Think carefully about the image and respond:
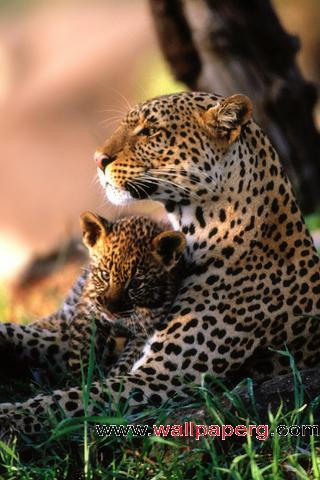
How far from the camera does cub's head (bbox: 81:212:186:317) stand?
7473mm

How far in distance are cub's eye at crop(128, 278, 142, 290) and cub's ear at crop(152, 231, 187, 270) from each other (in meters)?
0.22

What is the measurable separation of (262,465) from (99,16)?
3641 cm

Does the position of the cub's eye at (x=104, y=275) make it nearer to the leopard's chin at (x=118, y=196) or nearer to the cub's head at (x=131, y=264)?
the cub's head at (x=131, y=264)

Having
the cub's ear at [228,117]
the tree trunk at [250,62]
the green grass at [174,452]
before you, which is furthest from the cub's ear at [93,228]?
the tree trunk at [250,62]

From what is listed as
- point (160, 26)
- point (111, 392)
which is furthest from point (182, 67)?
point (111, 392)

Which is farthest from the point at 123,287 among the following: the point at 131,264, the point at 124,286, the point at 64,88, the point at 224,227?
the point at 64,88

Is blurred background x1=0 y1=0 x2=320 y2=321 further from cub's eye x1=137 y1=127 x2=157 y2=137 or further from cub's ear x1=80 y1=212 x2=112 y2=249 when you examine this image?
cub's eye x1=137 y1=127 x2=157 y2=137

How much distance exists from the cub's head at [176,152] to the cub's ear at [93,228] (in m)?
0.36

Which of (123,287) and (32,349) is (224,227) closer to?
(123,287)

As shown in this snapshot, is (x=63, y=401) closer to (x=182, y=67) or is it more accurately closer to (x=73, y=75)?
(x=182, y=67)

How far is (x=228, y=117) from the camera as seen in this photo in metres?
7.29

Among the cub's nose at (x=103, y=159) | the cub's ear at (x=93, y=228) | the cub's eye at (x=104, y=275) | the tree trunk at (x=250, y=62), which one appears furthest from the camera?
the tree trunk at (x=250, y=62)

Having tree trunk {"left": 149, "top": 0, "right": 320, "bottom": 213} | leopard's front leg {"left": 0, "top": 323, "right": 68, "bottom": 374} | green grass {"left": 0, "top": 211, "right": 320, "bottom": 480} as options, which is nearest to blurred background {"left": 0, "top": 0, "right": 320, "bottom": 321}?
tree trunk {"left": 149, "top": 0, "right": 320, "bottom": 213}

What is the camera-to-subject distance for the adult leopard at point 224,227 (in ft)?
24.0
